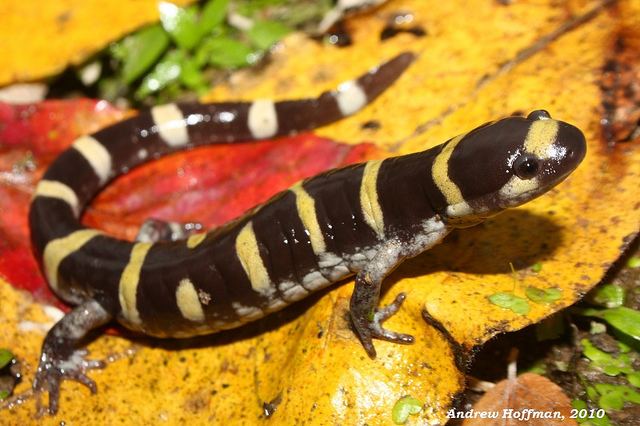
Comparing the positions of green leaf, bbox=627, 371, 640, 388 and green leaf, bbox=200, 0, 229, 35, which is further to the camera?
green leaf, bbox=200, 0, 229, 35

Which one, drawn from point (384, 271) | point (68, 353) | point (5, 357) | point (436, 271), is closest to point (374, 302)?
point (384, 271)

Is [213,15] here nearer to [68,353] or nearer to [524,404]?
[68,353]

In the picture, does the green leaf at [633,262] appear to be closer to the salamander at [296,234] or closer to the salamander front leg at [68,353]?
the salamander at [296,234]

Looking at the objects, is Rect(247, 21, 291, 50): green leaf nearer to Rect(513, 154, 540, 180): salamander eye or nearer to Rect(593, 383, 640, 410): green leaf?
Rect(513, 154, 540, 180): salamander eye

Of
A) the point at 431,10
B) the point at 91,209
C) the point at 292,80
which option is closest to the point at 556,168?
the point at 431,10

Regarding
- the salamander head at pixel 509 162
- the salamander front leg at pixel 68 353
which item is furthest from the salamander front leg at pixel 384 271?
the salamander front leg at pixel 68 353

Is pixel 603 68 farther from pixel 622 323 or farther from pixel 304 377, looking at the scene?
pixel 304 377

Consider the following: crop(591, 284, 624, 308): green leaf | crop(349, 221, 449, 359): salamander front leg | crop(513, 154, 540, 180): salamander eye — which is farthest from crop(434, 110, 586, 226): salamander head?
crop(591, 284, 624, 308): green leaf
